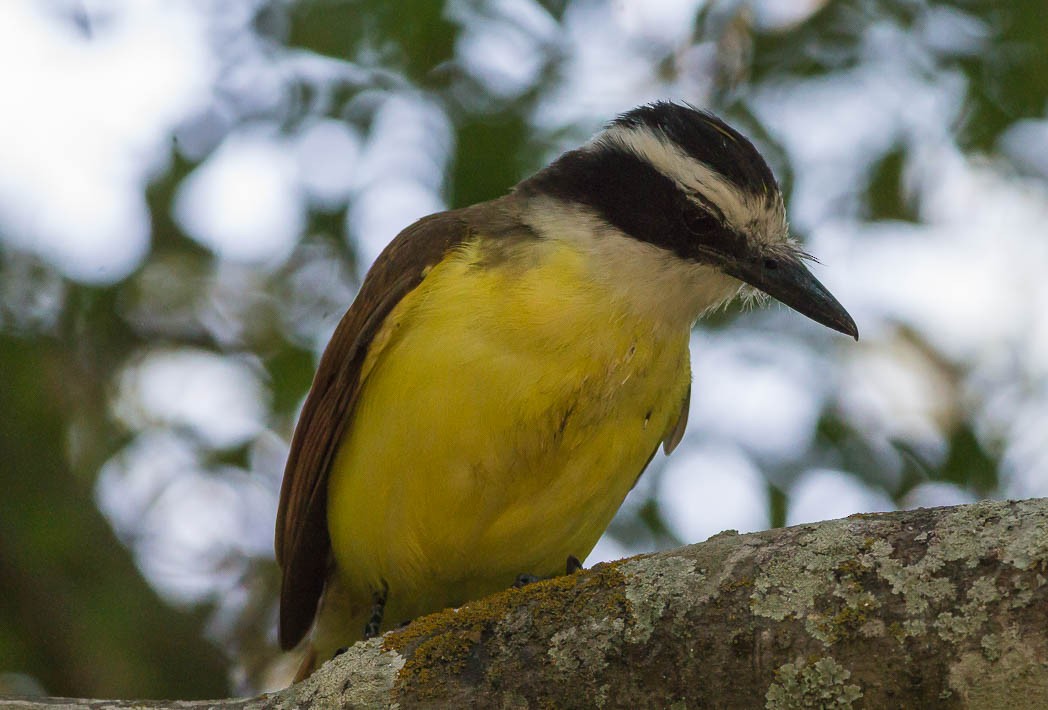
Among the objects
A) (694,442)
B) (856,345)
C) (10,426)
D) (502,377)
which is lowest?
(10,426)

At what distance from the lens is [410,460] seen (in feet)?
12.2

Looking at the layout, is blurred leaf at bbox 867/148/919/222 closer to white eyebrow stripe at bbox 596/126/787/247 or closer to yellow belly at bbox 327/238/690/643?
white eyebrow stripe at bbox 596/126/787/247

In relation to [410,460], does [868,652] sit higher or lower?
Result: higher

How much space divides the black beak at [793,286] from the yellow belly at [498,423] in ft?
0.96

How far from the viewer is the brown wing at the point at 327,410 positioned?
3996 millimetres

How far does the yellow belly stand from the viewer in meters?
3.60

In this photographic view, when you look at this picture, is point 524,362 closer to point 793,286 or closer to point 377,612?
point 793,286

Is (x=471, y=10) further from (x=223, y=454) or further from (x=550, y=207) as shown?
(x=223, y=454)

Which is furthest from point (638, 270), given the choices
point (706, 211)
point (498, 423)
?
point (498, 423)

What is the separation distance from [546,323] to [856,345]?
2.84m

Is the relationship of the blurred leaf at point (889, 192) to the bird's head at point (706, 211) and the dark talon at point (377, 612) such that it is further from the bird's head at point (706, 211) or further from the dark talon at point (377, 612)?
the dark talon at point (377, 612)

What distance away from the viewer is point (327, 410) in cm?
412

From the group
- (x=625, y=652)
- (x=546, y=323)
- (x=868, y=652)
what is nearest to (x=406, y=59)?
(x=546, y=323)

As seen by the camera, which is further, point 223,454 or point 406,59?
point 223,454
